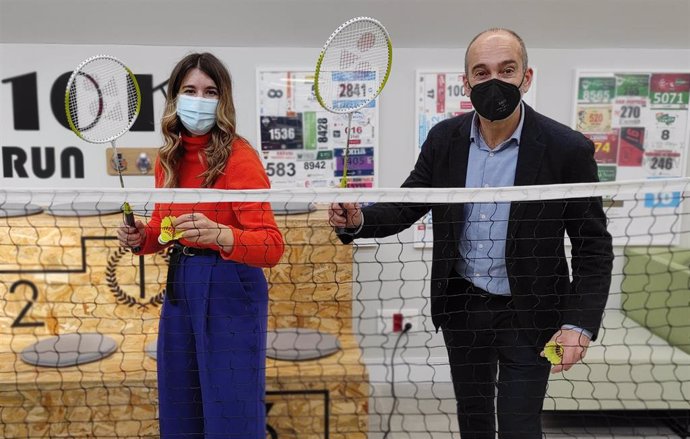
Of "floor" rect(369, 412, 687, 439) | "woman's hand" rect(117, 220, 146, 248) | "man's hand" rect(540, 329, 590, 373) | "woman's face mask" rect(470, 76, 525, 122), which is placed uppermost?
"woman's face mask" rect(470, 76, 525, 122)

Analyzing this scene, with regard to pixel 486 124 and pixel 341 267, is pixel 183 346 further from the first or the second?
pixel 341 267

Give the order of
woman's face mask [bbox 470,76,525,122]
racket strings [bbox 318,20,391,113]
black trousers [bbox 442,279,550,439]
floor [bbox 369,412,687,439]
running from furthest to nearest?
floor [bbox 369,412,687,439] → racket strings [bbox 318,20,391,113] → black trousers [bbox 442,279,550,439] → woman's face mask [bbox 470,76,525,122]

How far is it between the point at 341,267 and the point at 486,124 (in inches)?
53.1

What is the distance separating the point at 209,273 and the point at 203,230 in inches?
6.3

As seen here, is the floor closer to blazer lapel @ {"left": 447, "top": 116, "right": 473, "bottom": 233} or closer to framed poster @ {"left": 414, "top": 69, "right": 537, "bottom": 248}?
framed poster @ {"left": 414, "top": 69, "right": 537, "bottom": 248}

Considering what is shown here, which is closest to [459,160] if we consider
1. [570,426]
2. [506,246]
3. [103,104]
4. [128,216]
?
[506,246]

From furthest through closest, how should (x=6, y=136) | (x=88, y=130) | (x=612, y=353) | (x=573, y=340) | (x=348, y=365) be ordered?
(x=6, y=136) < (x=612, y=353) < (x=348, y=365) < (x=88, y=130) < (x=573, y=340)

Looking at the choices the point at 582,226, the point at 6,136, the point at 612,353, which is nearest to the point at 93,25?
the point at 6,136

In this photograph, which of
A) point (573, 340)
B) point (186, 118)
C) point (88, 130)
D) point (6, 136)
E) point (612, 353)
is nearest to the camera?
point (573, 340)

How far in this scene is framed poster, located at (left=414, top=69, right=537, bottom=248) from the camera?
2.95 metres

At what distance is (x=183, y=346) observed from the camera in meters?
1.61

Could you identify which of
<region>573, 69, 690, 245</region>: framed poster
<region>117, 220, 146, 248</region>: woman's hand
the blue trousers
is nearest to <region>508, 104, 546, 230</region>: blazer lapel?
the blue trousers

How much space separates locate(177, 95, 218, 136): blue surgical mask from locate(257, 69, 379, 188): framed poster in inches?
53.0

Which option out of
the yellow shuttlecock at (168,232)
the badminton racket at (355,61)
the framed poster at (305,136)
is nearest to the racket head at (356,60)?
the badminton racket at (355,61)
